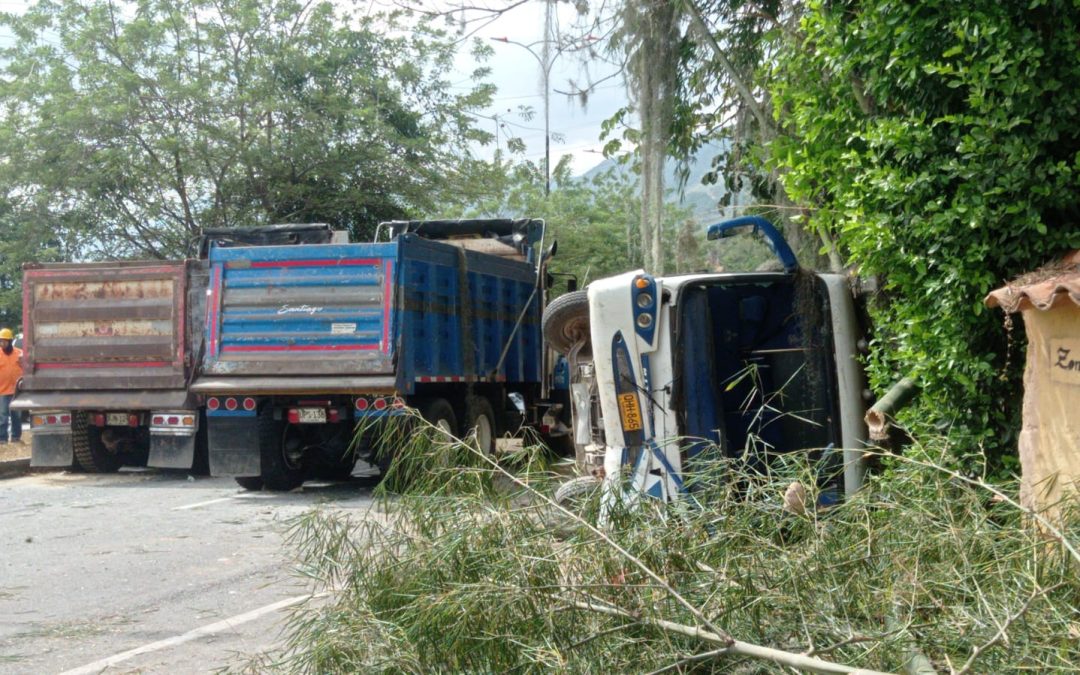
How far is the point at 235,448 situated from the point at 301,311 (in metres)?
1.59

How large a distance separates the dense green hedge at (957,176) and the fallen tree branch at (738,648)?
267cm

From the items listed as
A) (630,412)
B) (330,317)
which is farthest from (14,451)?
(630,412)

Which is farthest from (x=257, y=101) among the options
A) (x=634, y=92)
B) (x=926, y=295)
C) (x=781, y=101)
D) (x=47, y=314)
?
(x=926, y=295)

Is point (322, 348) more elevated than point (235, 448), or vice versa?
point (322, 348)

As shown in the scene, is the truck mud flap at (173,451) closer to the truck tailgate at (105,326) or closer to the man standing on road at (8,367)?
the truck tailgate at (105,326)

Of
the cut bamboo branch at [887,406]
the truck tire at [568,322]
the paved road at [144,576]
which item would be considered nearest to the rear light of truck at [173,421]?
the paved road at [144,576]

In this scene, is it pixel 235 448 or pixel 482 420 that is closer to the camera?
pixel 235 448

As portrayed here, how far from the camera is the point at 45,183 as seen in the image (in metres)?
19.8

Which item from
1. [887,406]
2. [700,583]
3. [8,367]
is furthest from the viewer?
[8,367]

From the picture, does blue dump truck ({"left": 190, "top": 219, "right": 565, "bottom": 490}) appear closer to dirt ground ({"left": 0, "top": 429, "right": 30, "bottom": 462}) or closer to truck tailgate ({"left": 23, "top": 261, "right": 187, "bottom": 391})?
truck tailgate ({"left": 23, "top": 261, "right": 187, "bottom": 391})

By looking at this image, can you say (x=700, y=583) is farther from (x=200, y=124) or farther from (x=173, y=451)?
(x=200, y=124)

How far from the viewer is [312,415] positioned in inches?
484

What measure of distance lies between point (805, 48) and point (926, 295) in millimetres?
2222

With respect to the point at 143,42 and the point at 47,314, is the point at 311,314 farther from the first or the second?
the point at 143,42
